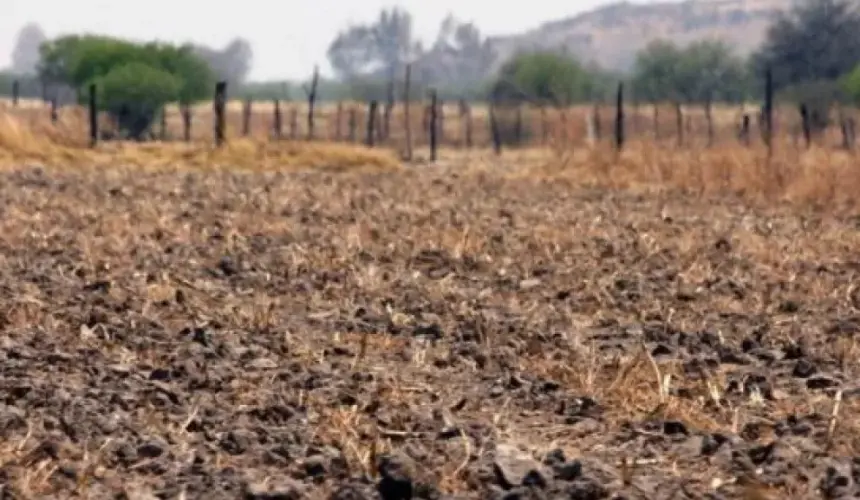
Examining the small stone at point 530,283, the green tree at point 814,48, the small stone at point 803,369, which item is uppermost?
the green tree at point 814,48

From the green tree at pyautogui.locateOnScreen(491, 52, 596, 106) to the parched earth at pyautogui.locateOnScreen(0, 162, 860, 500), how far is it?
48.9 metres

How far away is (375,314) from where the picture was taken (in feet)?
25.5

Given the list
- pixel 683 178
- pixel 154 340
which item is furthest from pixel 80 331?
pixel 683 178

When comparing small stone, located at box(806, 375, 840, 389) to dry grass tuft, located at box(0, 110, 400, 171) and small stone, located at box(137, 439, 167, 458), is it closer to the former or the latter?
small stone, located at box(137, 439, 167, 458)

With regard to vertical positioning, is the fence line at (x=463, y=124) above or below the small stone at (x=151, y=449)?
below

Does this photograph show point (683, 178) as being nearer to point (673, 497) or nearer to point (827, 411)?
point (827, 411)

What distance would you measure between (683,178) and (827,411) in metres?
14.2

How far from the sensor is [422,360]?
6574 mm

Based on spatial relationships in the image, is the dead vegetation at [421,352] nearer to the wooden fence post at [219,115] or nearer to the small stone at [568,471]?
the small stone at [568,471]

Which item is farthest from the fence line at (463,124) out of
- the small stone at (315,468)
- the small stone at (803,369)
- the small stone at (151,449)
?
the small stone at (315,468)

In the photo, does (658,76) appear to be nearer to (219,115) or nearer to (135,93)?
(135,93)

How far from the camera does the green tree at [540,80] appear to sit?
6219cm

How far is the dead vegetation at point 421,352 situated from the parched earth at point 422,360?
0.02 metres

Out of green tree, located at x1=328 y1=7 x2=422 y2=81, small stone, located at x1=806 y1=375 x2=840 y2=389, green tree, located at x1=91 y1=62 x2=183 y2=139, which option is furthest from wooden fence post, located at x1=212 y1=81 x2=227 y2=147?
green tree, located at x1=328 y1=7 x2=422 y2=81
